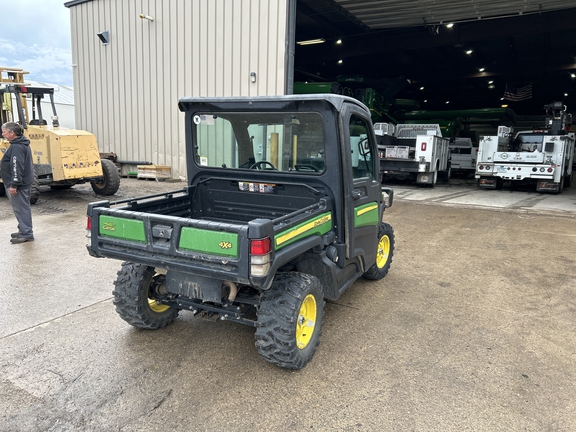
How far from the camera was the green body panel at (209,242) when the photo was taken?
8.49 ft

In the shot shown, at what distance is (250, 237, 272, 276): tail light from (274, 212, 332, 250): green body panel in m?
0.14

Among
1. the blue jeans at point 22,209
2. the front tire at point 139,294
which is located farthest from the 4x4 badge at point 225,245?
the blue jeans at point 22,209

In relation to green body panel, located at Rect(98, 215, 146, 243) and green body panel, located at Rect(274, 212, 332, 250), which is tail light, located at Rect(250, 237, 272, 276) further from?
green body panel, located at Rect(98, 215, 146, 243)

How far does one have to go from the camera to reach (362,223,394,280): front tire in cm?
482

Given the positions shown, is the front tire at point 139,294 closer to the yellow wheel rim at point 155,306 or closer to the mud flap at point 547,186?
the yellow wheel rim at point 155,306

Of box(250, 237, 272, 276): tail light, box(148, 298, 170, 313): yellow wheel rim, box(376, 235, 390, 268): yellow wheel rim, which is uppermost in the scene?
box(250, 237, 272, 276): tail light

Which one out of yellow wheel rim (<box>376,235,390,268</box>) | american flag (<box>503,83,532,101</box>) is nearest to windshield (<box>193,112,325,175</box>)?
yellow wheel rim (<box>376,235,390,268</box>)

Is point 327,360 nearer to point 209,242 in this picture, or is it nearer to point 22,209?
point 209,242

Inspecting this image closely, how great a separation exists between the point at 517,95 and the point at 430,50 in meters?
7.42

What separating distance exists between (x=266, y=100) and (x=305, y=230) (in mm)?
1089

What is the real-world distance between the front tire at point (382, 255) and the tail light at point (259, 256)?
8.05 ft

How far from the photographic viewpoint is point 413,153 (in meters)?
14.3

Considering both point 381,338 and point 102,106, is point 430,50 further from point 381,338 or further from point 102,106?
point 381,338

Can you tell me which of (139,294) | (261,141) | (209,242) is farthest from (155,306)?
(261,141)
